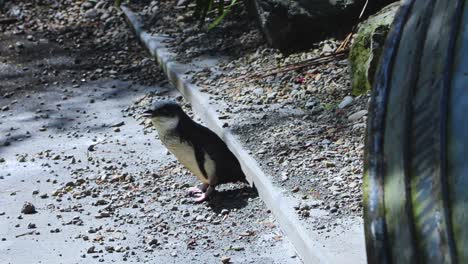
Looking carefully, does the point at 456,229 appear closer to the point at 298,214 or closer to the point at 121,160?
the point at 298,214

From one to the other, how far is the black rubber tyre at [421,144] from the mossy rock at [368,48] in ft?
9.22

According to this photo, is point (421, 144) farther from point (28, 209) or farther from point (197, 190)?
point (28, 209)

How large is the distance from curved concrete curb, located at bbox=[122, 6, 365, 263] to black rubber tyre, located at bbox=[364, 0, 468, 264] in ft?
4.34

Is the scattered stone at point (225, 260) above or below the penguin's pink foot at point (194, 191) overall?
above

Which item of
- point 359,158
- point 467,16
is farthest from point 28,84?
point 467,16

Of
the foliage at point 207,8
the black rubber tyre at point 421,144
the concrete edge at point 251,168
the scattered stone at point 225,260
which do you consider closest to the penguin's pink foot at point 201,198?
the concrete edge at point 251,168

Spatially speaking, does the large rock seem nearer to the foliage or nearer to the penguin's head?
the foliage

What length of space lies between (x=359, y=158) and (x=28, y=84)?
3793mm

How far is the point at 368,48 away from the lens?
19.6 feet

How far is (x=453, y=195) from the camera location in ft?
8.28

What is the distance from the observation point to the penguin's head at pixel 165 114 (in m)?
5.55

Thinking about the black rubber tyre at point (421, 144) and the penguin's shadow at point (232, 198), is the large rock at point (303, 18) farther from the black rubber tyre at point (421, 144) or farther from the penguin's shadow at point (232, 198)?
the black rubber tyre at point (421, 144)

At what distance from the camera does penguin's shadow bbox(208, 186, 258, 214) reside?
536cm

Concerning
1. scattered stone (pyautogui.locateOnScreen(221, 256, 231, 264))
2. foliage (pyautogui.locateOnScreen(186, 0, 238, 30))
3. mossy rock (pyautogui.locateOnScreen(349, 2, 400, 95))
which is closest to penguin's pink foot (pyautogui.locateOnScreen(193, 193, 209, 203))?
scattered stone (pyautogui.locateOnScreen(221, 256, 231, 264))
